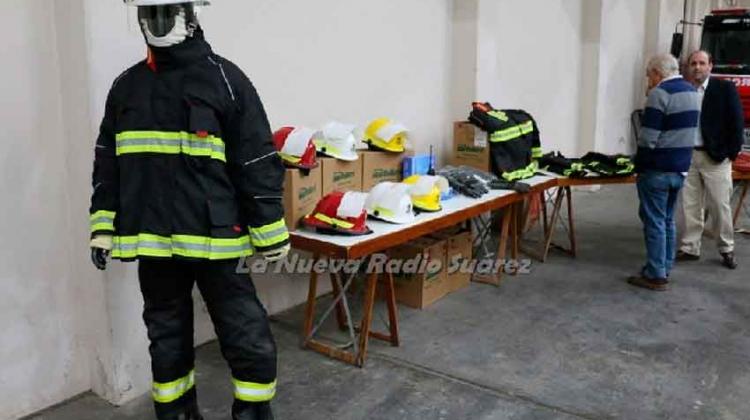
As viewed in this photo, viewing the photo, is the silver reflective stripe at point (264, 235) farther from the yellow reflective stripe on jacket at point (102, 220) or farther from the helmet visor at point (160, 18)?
the helmet visor at point (160, 18)

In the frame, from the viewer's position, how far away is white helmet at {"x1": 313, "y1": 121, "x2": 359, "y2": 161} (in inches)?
150

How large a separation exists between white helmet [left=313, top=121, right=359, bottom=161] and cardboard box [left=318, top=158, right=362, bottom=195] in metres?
0.04

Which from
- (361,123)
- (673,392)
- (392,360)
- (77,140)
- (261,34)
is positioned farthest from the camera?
(361,123)

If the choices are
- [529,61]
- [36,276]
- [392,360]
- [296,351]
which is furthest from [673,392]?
[529,61]

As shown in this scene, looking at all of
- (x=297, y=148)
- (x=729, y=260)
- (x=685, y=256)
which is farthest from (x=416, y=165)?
(x=729, y=260)

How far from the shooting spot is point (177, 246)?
253 cm

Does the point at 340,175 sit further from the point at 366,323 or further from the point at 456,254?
the point at 456,254

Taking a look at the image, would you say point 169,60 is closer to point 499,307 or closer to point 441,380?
point 441,380

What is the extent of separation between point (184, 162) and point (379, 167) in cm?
184

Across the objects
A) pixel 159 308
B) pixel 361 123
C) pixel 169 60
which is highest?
pixel 169 60

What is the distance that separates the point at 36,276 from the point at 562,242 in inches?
173

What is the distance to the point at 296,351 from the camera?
382 cm

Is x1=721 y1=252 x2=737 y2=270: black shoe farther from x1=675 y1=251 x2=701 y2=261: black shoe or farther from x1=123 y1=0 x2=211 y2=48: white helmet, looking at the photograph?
x1=123 y1=0 x2=211 y2=48: white helmet

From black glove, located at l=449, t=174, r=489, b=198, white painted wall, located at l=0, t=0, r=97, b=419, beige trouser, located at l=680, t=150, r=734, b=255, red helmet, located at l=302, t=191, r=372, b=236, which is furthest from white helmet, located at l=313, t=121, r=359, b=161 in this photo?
beige trouser, located at l=680, t=150, r=734, b=255
